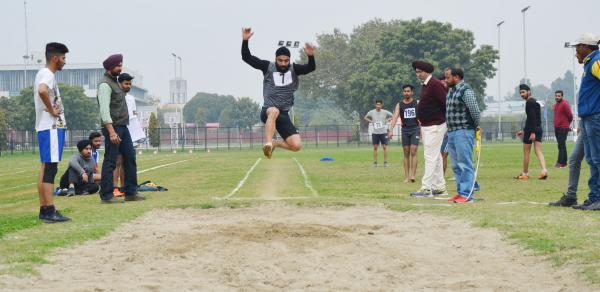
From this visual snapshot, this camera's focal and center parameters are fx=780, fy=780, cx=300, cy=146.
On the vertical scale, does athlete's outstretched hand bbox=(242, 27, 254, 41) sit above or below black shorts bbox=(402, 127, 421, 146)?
above

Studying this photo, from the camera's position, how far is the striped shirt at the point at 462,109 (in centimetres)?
1151

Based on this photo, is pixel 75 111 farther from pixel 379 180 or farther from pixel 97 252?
pixel 97 252

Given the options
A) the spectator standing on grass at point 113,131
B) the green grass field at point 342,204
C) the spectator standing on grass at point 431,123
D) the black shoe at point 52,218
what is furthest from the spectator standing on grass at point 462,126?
the black shoe at point 52,218

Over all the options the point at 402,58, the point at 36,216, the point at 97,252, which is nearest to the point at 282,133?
the point at 36,216

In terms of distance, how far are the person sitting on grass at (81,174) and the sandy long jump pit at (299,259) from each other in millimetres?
5420

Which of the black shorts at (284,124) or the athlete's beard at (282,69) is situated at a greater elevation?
the athlete's beard at (282,69)

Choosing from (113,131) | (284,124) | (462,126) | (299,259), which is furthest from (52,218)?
(462,126)

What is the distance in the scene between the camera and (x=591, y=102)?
977cm

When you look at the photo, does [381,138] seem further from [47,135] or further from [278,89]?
[47,135]

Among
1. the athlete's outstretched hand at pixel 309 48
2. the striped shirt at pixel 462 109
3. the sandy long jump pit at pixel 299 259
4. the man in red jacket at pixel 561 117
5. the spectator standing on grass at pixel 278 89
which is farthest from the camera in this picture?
the man in red jacket at pixel 561 117

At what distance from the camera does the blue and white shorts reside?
9406 mm

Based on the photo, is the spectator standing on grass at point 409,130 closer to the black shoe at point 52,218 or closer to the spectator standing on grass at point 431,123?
the spectator standing on grass at point 431,123

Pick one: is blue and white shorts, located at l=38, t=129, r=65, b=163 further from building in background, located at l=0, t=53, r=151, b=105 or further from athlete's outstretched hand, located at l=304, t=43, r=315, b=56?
building in background, located at l=0, t=53, r=151, b=105

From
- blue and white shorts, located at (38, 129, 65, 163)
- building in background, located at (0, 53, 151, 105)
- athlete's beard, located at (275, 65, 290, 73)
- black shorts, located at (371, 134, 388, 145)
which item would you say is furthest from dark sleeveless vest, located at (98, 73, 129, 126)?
building in background, located at (0, 53, 151, 105)
